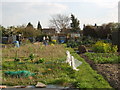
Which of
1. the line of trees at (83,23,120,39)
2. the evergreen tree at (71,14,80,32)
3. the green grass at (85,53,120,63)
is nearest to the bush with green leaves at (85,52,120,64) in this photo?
the green grass at (85,53,120,63)

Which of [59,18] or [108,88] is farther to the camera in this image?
[59,18]

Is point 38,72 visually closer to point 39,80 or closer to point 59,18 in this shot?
point 39,80

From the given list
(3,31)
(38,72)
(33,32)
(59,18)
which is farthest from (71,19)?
(38,72)

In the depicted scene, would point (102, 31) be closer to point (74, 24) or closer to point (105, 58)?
point (105, 58)

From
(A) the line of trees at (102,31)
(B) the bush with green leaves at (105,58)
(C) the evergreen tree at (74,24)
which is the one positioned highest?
(C) the evergreen tree at (74,24)

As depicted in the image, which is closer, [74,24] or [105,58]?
[105,58]

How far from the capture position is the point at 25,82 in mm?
5570

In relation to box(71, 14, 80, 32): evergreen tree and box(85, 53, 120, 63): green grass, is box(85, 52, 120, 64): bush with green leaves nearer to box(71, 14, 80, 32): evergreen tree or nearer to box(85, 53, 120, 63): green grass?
box(85, 53, 120, 63): green grass

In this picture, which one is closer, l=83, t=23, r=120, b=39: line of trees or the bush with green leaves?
the bush with green leaves

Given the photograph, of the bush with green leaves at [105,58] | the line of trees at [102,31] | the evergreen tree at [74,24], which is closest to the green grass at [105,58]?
the bush with green leaves at [105,58]

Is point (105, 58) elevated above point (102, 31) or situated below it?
below

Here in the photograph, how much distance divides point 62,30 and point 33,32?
17.7 m

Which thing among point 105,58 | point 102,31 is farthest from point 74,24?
point 105,58

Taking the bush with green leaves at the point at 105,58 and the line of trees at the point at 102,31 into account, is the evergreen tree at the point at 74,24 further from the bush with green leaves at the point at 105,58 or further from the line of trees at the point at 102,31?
the bush with green leaves at the point at 105,58
